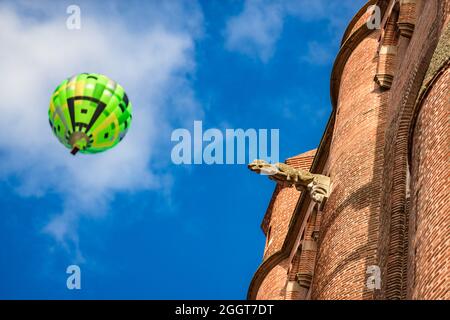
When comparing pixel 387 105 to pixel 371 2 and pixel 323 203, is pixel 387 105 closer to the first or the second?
pixel 323 203

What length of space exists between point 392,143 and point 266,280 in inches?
386

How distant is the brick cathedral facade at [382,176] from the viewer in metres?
14.4

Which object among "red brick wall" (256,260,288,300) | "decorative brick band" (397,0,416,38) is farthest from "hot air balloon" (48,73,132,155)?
"red brick wall" (256,260,288,300)

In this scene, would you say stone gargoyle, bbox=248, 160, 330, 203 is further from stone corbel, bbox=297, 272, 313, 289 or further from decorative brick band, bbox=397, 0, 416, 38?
decorative brick band, bbox=397, 0, 416, 38

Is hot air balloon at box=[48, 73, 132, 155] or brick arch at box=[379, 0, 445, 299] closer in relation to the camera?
brick arch at box=[379, 0, 445, 299]

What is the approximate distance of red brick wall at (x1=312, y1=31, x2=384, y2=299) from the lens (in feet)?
62.7

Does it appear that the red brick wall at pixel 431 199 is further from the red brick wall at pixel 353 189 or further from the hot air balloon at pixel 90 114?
the hot air balloon at pixel 90 114

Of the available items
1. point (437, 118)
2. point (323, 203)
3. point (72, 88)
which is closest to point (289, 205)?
point (323, 203)

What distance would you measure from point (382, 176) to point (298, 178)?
3.78m

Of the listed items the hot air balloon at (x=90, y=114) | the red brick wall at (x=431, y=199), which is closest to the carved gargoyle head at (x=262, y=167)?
the hot air balloon at (x=90, y=114)

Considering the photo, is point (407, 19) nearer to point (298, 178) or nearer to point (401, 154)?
point (298, 178)

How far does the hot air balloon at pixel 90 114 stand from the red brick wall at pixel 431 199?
4.17 m

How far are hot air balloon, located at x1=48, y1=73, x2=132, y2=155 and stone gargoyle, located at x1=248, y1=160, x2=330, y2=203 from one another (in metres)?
4.70

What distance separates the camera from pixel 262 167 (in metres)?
22.6
